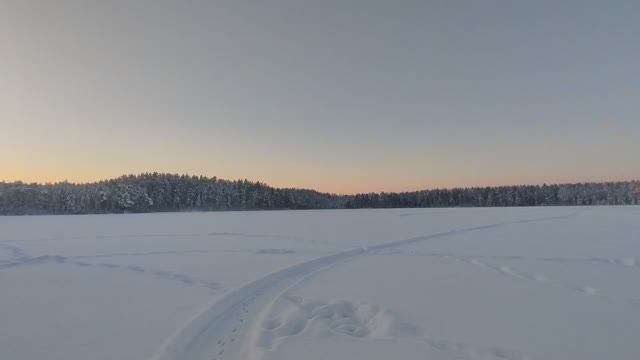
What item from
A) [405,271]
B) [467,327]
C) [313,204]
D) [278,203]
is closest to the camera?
[467,327]

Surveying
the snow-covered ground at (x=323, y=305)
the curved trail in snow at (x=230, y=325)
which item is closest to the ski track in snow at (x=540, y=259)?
the snow-covered ground at (x=323, y=305)

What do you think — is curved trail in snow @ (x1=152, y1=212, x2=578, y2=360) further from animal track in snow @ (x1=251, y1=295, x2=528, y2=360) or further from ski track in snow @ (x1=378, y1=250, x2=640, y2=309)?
ski track in snow @ (x1=378, y1=250, x2=640, y2=309)

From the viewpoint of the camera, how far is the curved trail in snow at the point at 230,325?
463cm

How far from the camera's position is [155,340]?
16.5 feet

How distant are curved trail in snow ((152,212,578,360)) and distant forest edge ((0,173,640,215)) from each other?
279 ft

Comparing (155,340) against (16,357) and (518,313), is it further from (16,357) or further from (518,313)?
(518,313)

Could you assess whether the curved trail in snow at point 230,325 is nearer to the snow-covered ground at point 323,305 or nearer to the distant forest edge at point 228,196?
the snow-covered ground at point 323,305

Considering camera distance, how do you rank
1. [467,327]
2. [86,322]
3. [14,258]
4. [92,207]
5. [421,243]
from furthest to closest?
[92,207] → [421,243] → [14,258] → [86,322] → [467,327]

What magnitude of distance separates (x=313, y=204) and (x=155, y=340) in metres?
110

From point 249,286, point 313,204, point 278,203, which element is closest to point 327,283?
point 249,286

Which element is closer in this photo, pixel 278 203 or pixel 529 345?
pixel 529 345

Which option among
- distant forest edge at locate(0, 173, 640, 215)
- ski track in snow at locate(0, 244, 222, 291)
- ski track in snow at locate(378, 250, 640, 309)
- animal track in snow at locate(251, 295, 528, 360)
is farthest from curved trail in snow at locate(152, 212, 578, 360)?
distant forest edge at locate(0, 173, 640, 215)

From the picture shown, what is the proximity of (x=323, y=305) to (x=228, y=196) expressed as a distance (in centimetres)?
9442

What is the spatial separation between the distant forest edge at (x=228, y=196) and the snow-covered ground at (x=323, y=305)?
80.9 metres
